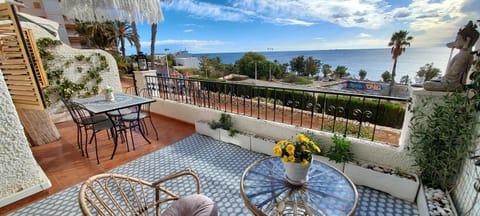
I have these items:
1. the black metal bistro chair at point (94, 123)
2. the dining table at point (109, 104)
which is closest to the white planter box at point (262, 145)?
the dining table at point (109, 104)

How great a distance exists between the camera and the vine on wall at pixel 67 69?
158 inches

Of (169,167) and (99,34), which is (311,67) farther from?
(169,167)

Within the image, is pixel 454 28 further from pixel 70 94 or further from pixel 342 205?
pixel 70 94

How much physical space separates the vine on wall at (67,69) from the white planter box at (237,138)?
12.4ft

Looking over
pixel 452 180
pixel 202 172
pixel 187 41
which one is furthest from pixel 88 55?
pixel 187 41

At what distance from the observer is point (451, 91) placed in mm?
1506

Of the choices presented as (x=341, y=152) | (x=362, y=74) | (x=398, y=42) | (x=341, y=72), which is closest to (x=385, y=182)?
(x=341, y=152)

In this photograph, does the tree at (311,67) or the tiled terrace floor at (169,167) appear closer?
the tiled terrace floor at (169,167)

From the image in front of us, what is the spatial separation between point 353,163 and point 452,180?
2.44ft

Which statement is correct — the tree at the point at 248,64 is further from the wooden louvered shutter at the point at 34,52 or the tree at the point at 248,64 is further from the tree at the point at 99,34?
the wooden louvered shutter at the point at 34,52

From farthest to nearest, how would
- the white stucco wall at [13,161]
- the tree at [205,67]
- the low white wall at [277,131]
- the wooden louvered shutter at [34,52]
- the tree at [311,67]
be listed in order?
the tree at [311,67]
the tree at [205,67]
the wooden louvered shutter at [34,52]
the low white wall at [277,131]
the white stucco wall at [13,161]

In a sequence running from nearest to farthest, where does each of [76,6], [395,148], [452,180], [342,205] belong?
[342,205], [452,180], [395,148], [76,6]

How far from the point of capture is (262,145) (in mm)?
2711

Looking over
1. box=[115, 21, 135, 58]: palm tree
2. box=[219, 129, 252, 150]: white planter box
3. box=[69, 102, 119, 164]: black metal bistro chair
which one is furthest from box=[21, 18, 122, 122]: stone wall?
box=[115, 21, 135, 58]: palm tree
